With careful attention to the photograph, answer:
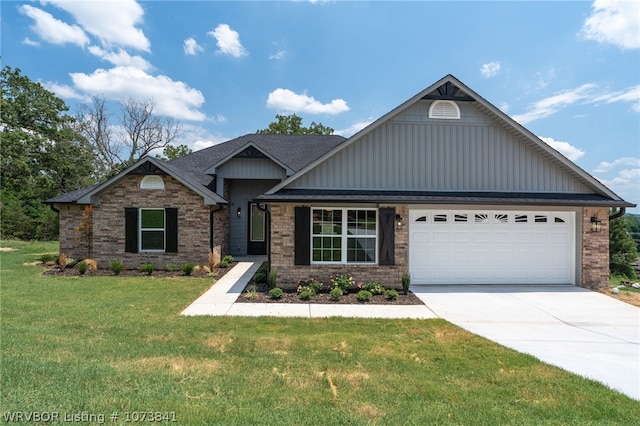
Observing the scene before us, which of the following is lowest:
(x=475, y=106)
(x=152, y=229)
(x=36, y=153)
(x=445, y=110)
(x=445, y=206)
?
(x=152, y=229)

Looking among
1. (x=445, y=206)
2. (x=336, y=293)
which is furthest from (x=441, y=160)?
(x=336, y=293)

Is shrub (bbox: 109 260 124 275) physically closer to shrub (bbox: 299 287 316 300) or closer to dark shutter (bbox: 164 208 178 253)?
dark shutter (bbox: 164 208 178 253)

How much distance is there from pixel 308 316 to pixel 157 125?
89.6ft

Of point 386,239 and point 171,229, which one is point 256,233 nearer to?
point 171,229

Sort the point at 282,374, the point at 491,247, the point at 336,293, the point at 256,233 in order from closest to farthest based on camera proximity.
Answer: the point at 282,374 → the point at 336,293 → the point at 491,247 → the point at 256,233

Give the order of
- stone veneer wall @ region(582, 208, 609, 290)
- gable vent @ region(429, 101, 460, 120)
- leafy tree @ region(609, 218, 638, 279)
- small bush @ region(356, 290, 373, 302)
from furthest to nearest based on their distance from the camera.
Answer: leafy tree @ region(609, 218, 638, 279) → gable vent @ region(429, 101, 460, 120) → stone veneer wall @ region(582, 208, 609, 290) → small bush @ region(356, 290, 373, 302)

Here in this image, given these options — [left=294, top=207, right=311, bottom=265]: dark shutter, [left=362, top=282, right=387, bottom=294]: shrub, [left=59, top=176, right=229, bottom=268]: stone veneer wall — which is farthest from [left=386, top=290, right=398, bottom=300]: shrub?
[left=59, top=176, right=229, bottom=268]: stone veneer wall

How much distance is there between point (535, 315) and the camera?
7223mm

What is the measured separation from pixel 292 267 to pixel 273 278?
0.61 metres

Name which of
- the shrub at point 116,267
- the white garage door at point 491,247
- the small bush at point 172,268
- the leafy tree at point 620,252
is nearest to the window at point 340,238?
the white garage door at point 491,247

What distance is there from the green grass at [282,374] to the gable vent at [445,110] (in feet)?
21.0

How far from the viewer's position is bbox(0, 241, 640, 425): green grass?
335 centimetres

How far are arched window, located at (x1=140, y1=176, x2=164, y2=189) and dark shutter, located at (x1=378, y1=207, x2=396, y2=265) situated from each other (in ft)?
26.8

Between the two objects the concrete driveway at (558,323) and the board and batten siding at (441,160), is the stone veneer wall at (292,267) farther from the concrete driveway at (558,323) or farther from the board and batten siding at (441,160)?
the board and batten siding at (441,160)
